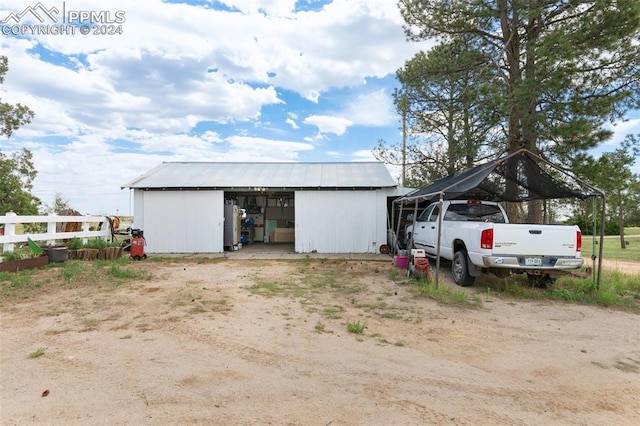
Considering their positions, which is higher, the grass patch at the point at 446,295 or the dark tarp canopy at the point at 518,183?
the dark tarp canopy at the point at 518,183

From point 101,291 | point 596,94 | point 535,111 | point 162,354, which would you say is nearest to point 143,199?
point 101,291

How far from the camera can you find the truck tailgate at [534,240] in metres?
6.62

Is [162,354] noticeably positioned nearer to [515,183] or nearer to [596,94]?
[515,183]

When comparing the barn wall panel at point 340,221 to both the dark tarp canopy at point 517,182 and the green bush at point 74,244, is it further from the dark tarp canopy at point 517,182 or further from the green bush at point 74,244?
the green bush at point 74,244

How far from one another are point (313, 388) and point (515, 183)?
748 cm

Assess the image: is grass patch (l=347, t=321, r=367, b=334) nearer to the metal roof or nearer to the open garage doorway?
the metal roof

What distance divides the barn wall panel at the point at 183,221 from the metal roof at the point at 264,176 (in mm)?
425

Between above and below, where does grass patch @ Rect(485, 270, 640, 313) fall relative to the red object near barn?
below

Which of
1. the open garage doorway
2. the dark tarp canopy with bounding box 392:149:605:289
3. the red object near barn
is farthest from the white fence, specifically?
the dark tarp canopy with bounding box 392:149:605:289

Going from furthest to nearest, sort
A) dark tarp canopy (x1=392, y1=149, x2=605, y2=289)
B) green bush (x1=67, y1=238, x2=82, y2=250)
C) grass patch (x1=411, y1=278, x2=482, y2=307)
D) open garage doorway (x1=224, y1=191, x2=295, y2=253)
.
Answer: open garage doorway (x1=224, y1=191, x2=295, y2=253)
green bush (x1=67, y1=238, x2=82, y2=250)
dark tarp canopy (x1=392, y1=149, x2=605, y2=289)
grass patch (x1=411, y1=278, x2=482, y2=307)

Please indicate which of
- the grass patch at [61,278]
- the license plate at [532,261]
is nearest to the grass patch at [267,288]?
the grass patch at [61,278]

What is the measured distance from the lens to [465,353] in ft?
13.4

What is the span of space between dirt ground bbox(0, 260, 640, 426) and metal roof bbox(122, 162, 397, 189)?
22.3ft

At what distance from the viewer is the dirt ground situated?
2816 millimetres
